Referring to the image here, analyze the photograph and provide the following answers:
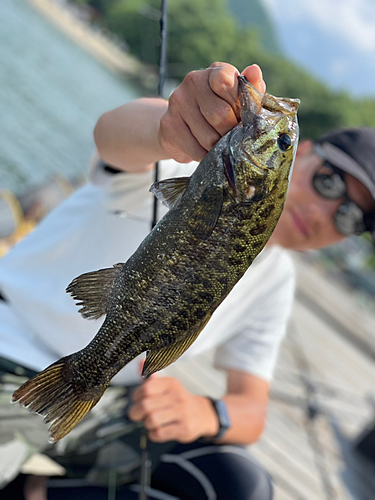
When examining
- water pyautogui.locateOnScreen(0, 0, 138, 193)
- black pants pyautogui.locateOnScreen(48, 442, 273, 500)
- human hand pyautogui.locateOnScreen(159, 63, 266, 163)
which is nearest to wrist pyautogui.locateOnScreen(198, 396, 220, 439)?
black pants pyautogui.locateOnScreen(48, 442, 273, 500)

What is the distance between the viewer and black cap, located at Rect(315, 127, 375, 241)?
2.34m

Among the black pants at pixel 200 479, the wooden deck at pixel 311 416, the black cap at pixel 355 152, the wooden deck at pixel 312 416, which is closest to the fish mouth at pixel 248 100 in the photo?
the black cap at pixel 355 152

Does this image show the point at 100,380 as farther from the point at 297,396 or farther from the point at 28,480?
the point at 297,396

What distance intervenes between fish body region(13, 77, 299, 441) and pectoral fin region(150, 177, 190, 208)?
54 millimetres

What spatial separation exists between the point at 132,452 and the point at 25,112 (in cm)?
1597

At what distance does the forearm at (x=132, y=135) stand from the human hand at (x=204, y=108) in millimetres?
285

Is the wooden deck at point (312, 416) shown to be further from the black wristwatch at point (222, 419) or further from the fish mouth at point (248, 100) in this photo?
the fish mouth at point (248, 100)

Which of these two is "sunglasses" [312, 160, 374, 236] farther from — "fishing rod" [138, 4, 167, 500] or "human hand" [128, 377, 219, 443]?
"human hand" [128, 377, 219, 443]

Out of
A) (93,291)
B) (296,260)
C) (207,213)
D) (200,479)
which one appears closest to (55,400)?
(93,291)

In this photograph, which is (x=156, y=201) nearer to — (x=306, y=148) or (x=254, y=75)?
(x=254, y=75)

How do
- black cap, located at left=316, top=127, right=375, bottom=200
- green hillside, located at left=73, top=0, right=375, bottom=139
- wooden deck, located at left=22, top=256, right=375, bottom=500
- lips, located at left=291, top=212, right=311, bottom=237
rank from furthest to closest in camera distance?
green hillside, located at left=73, top=0, right=375, bottom=139 < wooden deck, located at left=22, top=256, right=375, bottom=500 < lips, located at left=291, top=212, right=311, bottom=237 < black cap, located at left=316, top=127, right=375, bottom=200

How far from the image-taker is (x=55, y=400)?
1161 mm

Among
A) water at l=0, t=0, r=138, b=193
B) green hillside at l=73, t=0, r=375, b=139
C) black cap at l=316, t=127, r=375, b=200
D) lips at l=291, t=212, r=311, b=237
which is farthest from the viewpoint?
green hillside at l=73, t=0, r=375, b=139

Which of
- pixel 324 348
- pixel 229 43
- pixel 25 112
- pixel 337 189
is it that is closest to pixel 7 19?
pixel 25 112
